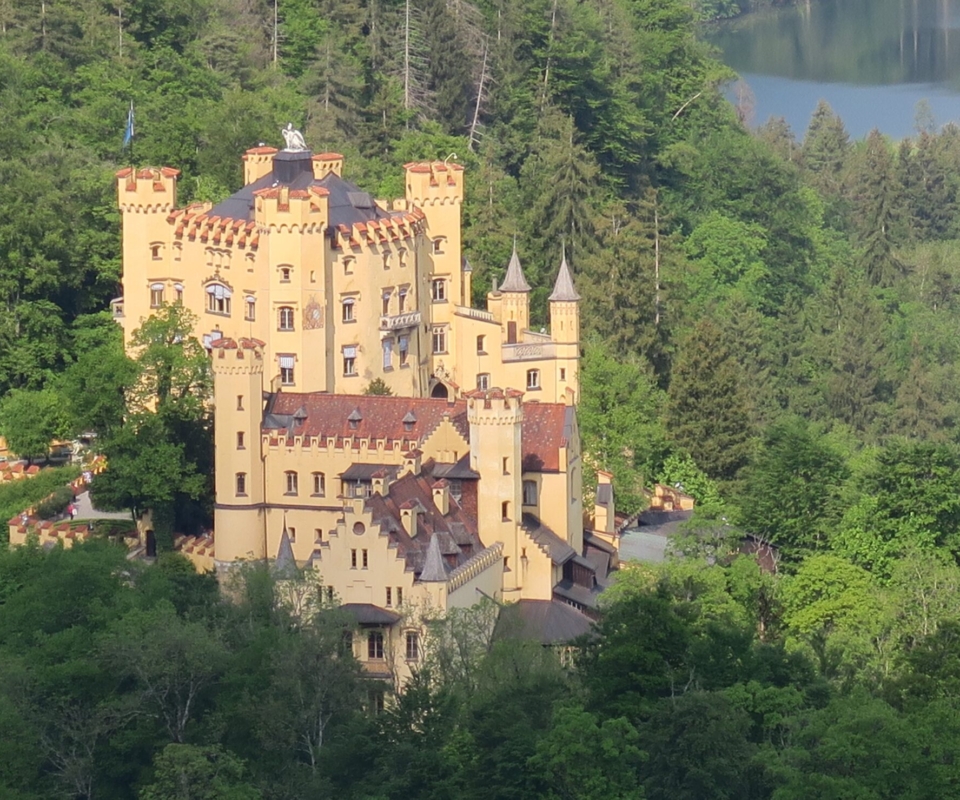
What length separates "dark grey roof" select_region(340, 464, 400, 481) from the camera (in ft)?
291

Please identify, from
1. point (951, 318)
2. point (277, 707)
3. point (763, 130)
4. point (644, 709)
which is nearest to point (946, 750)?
point (644, 709)

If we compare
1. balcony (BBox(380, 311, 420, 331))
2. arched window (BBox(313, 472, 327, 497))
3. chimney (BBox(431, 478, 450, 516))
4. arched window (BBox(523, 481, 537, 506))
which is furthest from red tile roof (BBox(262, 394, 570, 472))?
balcony (BBox(380, 311, 420, 331))

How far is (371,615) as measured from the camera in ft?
275

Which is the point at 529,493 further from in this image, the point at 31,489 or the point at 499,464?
the point at 31,489

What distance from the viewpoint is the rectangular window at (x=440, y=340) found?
10106 centimetres

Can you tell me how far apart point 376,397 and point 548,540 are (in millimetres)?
6247

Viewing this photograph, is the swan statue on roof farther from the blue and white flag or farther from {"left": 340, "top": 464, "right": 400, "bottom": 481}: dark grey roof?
the blue and white flag

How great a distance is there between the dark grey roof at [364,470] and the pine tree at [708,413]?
17.6 meters

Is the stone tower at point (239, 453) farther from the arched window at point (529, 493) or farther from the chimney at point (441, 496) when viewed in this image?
the arched window at point (529, 493)

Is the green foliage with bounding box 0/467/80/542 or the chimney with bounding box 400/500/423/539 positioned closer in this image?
the chimney with bounding box 400/500/423/539

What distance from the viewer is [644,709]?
7444 centimetres

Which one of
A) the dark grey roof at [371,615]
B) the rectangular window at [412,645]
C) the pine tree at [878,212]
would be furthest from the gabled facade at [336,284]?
the pine tree at [878,212]

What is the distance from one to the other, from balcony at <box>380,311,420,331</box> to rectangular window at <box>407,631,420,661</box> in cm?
1595

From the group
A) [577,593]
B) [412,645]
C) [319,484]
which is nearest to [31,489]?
[319,484]
